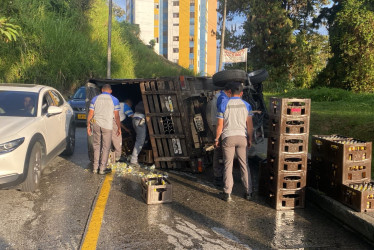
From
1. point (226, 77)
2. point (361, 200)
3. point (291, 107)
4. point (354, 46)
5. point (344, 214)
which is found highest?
point (354, 46)

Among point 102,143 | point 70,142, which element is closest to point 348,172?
point 102,143

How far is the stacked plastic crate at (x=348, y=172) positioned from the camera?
480cm

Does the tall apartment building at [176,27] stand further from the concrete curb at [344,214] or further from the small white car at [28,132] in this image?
the concrete curb at [344,214]

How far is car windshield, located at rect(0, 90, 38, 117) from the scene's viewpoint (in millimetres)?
6578

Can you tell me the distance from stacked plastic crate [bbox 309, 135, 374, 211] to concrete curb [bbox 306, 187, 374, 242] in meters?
0.10

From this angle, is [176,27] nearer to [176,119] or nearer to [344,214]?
[176,119]

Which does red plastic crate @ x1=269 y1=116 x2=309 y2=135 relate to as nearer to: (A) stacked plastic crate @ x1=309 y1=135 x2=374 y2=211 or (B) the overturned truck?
(A) stacked plastic crate @ x1=309 y1=135 x2=374 y2=211

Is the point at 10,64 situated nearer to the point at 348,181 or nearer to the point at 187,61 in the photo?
the point at 348,181

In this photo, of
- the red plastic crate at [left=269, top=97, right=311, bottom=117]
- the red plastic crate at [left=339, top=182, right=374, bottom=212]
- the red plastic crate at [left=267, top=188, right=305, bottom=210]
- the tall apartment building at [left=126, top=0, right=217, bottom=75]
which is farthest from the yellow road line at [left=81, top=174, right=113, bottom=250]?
the tall apartment building at [left=126, top=0, right=217, bottom=75]

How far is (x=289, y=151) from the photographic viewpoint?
537 centimetres

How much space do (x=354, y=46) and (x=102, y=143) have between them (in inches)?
765

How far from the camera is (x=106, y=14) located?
33.8 meters

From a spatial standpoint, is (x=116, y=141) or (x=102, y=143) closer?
(x=102, y=143)

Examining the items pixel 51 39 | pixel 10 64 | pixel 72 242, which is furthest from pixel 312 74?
pixel 72 242
